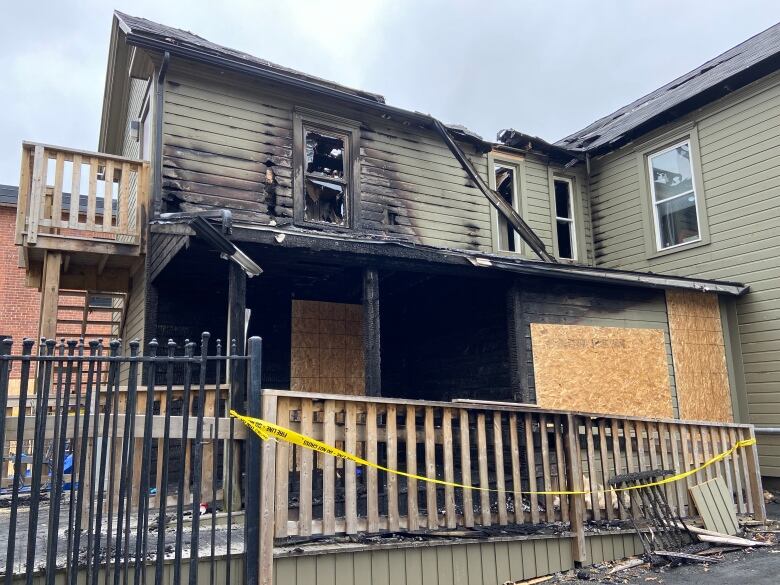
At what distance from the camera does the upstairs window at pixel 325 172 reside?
979 centimetres

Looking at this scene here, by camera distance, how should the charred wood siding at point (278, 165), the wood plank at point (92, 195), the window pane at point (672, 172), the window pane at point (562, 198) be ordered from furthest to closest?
the window pane at point (562, 198)
the window pane at point (672, 172)
the charred wood siding at point (278, 165)
the wood plank at point (92, 195)

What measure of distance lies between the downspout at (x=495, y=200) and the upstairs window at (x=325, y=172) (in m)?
1.72

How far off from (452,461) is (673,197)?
8.73 m

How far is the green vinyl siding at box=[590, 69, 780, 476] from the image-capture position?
9875 mm

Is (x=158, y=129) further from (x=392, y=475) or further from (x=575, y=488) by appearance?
(x=575, y=488)

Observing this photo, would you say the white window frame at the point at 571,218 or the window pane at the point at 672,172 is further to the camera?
the white window frame at the point at 571,218

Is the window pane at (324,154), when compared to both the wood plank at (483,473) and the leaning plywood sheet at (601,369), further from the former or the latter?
the wood plank at (483,473)

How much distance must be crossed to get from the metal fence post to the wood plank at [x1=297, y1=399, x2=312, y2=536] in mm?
343

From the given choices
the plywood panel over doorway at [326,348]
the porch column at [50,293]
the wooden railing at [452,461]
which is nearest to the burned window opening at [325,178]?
the plywood panel over doorway at [326,348]

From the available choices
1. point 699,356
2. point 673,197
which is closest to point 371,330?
point 699,356

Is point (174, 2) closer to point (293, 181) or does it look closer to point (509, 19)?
point (509, 19)

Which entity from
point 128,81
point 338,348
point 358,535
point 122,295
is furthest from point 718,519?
point 128,81

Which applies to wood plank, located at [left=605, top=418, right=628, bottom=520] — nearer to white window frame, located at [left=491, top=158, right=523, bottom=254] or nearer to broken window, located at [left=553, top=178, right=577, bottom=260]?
white window frame, located at [left=491, top=158, right=523, bottom=254]

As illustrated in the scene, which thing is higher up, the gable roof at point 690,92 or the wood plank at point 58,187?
the gable roof at point 690,92
